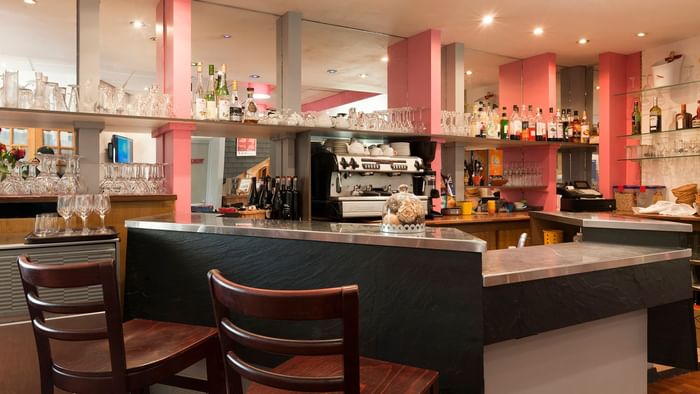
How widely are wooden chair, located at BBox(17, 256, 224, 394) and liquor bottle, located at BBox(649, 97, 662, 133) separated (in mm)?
5159

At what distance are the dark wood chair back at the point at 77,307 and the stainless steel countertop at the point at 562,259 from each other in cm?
111

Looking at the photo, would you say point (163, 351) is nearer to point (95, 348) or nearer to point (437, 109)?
point (95, 348)

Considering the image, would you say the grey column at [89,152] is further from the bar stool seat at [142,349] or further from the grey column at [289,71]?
the bar stool seat at [142,349]

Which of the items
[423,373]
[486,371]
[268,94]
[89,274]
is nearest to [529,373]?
[486,371]

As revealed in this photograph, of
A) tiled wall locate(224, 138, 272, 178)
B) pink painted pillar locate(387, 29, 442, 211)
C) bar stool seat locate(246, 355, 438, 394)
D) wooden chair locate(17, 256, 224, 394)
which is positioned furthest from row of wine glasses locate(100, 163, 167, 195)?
pink painted pillar locate(387, 29, 442, 211)

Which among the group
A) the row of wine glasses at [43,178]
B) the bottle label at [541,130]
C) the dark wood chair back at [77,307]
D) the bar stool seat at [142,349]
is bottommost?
the bar stool seat at [142,349]

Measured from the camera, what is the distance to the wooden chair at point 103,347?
1384 millimetres

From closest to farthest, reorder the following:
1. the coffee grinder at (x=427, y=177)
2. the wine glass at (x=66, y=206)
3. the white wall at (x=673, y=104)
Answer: the wine glass at (x=66, y=206) < the coffee grinder at (x=427, y=177) < the white wall at (x=673, y=104)

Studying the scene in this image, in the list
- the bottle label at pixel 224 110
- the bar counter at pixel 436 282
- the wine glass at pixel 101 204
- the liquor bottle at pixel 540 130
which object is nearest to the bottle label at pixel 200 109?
the bottle label at pixel 224 110

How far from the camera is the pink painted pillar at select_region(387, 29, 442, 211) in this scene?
4.68 meters

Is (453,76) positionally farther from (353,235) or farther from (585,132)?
(353,235)

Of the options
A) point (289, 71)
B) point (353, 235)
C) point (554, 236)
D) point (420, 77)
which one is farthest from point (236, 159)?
point (353, 235)

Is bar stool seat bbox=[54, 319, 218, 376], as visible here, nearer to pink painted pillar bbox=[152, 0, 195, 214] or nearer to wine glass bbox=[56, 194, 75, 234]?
wine glass bbox=[56, 194, 75, 234]

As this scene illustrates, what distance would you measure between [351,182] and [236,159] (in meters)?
2.13
